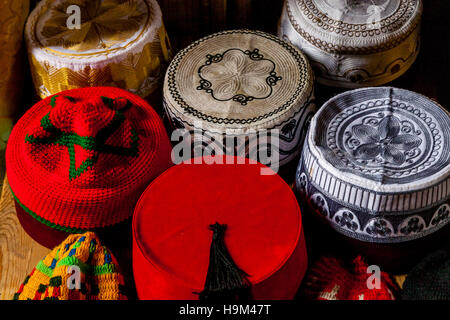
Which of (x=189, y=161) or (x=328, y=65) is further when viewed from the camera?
(x=328, y=65)

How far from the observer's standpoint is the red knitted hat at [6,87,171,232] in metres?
1.13

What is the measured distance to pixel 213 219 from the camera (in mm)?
1100

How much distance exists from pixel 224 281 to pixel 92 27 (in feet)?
2.27

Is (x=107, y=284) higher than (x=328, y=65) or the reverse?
the reverse

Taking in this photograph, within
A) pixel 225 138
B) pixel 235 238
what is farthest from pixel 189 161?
pixel 235 238

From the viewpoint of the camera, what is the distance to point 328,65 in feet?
4.62

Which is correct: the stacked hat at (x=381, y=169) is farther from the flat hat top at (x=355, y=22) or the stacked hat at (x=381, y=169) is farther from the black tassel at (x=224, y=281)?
the black tassel at (x=224, y=281)

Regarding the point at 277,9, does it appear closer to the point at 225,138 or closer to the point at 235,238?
the point at 225,138

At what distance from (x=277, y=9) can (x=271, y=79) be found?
1.54ft

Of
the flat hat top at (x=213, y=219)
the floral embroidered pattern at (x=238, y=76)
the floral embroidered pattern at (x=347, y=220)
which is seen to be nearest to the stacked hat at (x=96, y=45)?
the floral embroidered pattern at (x=238, y=76)

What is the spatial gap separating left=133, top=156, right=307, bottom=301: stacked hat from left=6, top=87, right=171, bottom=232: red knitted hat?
5cm

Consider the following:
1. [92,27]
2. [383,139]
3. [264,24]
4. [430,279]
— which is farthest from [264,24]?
[430,279]

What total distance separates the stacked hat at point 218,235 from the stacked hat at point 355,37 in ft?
1.19

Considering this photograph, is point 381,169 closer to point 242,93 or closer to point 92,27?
point 242,93
